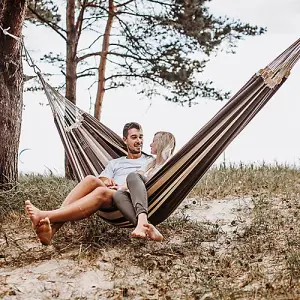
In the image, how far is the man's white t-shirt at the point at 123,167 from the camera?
3.01 metres

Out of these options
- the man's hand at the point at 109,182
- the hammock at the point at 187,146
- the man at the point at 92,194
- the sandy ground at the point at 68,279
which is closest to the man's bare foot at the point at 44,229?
the man at the point at 92,194

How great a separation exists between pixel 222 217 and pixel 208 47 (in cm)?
307

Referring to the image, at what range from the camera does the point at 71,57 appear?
604 centimetres

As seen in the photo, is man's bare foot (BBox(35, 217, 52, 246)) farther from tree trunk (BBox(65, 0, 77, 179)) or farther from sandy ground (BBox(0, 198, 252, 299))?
tree trunk (BBox(65, 0, 77, 179))

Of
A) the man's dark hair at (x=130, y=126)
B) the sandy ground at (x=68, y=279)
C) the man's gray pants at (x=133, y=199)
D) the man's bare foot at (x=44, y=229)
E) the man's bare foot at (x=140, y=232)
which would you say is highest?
→ the man's dark hair at (x=130, y=126)

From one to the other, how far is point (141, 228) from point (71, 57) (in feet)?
12.8

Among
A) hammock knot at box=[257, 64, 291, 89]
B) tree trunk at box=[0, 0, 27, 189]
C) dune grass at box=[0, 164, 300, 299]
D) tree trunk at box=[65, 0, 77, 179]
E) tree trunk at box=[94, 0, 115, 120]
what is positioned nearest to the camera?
dune grass at box=[0, 164, 300, 299]

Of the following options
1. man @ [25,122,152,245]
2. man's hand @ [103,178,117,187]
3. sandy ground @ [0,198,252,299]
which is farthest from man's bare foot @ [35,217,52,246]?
man's hand @ [103,178,117,187]

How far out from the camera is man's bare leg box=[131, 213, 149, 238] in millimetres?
2445

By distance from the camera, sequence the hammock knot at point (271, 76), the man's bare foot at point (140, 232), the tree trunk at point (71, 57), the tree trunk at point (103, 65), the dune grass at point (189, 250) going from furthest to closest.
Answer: the tree trunk at point (103, 65) → the tree trunk at point (71, 57) → the hammock knot at point (271, 76) → the man's bare foot at point (140, 232) → the dune grass at point (189, 250)

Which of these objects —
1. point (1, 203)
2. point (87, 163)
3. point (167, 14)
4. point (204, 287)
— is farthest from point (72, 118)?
point (167, 14)

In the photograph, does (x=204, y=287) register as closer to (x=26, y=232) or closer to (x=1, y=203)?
(x=26, y=232)

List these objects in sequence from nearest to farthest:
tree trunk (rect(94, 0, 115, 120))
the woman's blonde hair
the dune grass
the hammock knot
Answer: the dune grass → the woman's blonde hair → the hammock knot → tree trunk (rect(94, 0, 115, 120))

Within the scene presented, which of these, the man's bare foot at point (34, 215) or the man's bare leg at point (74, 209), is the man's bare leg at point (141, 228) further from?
the man's bare foot at point (34, 215)
